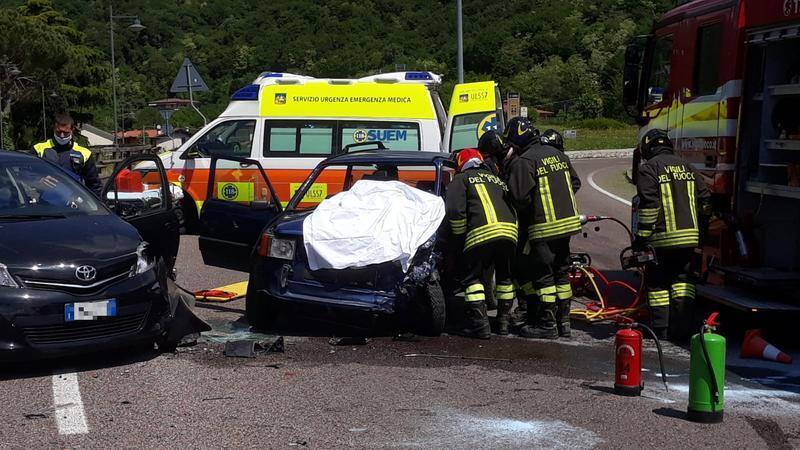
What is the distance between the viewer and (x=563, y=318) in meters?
7.82

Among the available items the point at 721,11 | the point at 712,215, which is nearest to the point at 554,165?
the point at 712,215

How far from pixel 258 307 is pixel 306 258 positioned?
65 centimetres

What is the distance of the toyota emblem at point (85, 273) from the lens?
611 centimetres

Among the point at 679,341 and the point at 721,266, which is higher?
the point at 721,266

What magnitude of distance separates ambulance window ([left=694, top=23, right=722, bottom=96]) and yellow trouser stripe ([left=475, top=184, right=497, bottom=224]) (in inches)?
94.1

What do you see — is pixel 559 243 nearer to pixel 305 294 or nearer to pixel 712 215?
pixel 712 215

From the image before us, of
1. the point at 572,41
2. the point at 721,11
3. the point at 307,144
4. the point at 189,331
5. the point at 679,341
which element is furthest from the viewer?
the point at 572,41

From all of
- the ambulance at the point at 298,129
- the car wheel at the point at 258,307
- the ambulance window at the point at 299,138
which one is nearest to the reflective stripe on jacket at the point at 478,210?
the car wheel at the point at 258,307

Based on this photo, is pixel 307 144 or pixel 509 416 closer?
pixel 509 416

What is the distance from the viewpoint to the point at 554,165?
25.4 ft

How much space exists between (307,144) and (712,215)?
268 inches

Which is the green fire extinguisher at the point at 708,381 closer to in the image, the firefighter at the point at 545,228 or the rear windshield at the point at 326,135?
the firefighter at the point at 545,228

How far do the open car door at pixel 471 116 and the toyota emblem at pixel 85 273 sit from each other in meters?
8.31

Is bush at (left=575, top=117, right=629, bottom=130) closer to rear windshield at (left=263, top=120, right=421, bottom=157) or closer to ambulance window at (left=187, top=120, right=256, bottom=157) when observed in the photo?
rear windshield at (left=263, top=120, right=421, bottom=157)
